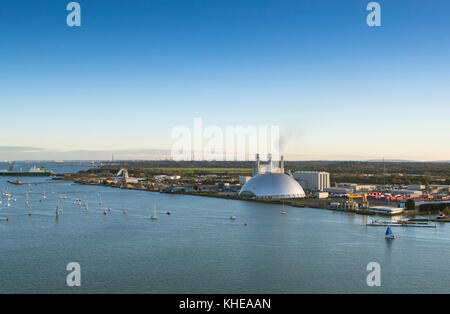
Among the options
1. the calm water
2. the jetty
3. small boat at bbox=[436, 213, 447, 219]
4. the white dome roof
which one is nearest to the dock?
the jetty

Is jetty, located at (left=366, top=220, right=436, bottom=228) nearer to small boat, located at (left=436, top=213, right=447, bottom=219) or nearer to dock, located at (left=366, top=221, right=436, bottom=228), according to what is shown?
dock, located at (left=366, top=221, right=436, bottom=228)

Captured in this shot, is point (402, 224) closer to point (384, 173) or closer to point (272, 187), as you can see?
point (272, 187)

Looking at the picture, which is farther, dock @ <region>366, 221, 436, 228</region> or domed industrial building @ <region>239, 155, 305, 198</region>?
domed industrial building @ <region>239, 155, 305, 198</region>

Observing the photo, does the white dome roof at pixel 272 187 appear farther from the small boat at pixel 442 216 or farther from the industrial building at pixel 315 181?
the small boat at pixel 442 216

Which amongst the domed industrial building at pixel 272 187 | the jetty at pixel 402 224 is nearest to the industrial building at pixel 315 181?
the domed industrial building at pixel 272 187
